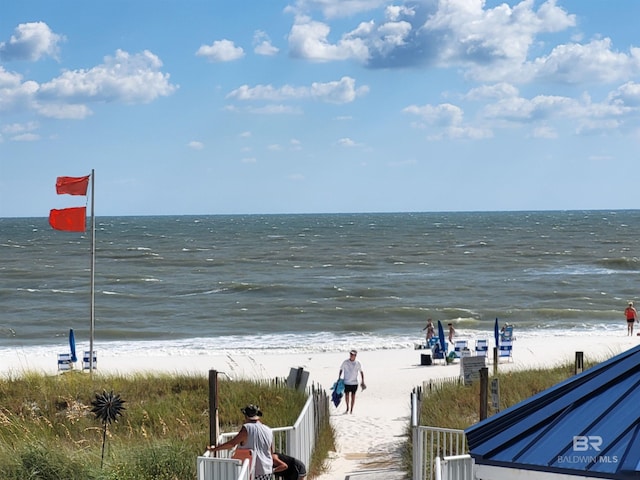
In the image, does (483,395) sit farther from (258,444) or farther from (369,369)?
(369,369)

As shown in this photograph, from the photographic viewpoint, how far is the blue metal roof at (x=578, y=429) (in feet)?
15.3

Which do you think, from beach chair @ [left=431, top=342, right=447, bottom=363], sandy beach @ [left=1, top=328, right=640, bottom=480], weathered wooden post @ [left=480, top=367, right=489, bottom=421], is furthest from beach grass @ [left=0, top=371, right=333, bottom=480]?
beach chair @ [left=431, top=342, right=447, bottom=363]

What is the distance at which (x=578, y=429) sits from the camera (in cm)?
487

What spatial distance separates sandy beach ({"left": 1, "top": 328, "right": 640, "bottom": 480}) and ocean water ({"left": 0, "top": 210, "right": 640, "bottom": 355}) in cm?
335

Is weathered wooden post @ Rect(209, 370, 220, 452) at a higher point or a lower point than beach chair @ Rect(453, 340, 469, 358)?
higher

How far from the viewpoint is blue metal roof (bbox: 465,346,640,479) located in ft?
15.3

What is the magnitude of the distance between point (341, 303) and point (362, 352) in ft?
57.8

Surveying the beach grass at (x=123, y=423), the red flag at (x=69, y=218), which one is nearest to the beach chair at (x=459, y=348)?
the beach grass at (x=123, y=423)

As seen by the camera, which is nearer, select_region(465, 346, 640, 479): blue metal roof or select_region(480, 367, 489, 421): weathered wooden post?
select_region(465, 346, 640, 479): blue metal roof

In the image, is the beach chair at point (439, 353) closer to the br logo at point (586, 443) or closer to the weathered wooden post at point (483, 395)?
the weathered wooden post at point (483, 395)

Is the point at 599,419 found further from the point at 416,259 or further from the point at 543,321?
the point at 416,259

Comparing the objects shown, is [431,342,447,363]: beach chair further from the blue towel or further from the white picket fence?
the white picket fence

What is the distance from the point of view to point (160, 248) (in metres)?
99.2

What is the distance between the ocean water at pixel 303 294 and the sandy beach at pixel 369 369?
335 cm
